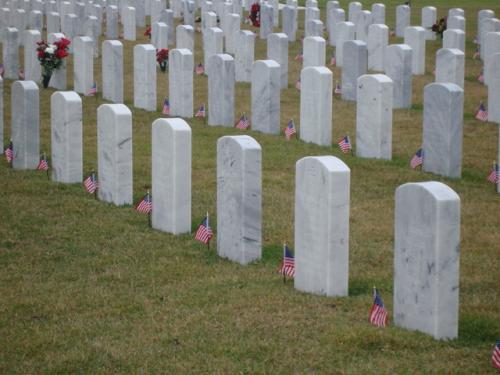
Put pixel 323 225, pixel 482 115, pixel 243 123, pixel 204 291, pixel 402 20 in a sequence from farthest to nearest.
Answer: pixel 402 20, pixel 482 115, pixel 243 123, pixel 204 291, pixel 323 225

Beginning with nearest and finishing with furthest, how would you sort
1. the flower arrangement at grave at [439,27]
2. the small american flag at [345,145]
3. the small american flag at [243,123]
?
the small american flag at [345,145], the small american flag at [243,123], the flower arrangement at grave at [439,27]

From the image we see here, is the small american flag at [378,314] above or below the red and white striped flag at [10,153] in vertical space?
above

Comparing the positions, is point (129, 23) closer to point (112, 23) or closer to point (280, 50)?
point (112, 23)

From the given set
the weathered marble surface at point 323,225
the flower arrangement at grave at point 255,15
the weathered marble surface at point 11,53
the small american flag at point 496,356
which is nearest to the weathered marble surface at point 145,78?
the weathered marble surface at point 11,53

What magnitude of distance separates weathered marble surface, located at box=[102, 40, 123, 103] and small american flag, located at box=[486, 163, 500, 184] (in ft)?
24.1

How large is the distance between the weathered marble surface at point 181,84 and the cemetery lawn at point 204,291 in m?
3.46

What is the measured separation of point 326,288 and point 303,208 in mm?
598

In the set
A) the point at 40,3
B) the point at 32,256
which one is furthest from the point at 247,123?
the point at 40,3

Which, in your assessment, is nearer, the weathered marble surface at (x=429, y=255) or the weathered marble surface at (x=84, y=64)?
the weathered marble surface at (x=429, y=255)

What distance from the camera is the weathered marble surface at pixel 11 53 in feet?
68.5

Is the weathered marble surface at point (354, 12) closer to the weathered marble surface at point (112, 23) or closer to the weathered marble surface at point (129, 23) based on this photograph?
the weathered marble surface at point (129, 23)

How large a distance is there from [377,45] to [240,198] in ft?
44.3

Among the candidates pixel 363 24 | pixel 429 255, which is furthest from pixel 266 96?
pixel 363 24

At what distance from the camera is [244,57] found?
69.7 feet
